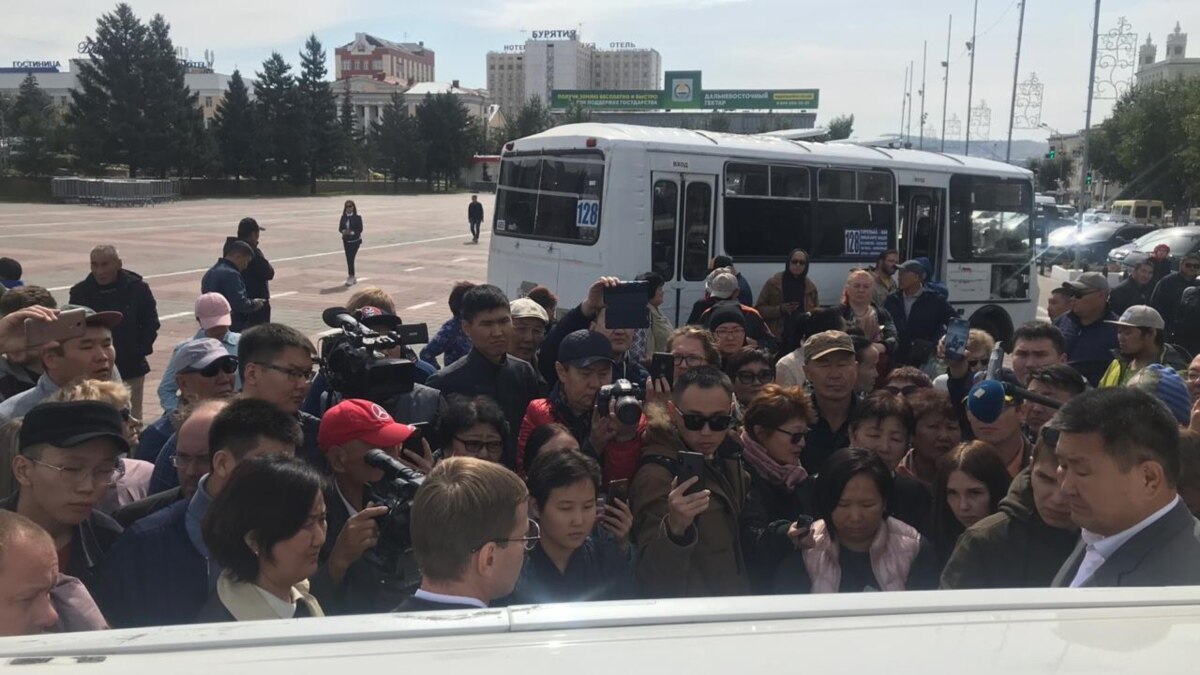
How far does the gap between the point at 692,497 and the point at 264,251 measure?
86.5 feet

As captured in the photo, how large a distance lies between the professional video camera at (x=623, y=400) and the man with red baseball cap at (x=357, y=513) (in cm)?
76

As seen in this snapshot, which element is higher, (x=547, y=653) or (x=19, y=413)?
(x=547, y=653)

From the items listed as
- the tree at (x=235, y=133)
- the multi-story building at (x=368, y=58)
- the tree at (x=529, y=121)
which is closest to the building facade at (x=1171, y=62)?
the tree at (x=529, y=121)

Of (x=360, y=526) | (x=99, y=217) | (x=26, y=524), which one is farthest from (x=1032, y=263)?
(x=99, y=217)

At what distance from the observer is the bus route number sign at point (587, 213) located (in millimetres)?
10969

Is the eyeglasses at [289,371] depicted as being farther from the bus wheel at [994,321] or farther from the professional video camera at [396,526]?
the bus wheel at [994,321]

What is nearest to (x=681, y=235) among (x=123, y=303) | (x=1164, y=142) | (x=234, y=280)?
(x=234, y=280)

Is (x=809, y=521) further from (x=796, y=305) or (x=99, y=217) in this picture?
(x=99, y=217)

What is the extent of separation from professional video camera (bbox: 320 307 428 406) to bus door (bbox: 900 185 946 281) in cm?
1054

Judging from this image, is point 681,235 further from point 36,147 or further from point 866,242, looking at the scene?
point 36,147

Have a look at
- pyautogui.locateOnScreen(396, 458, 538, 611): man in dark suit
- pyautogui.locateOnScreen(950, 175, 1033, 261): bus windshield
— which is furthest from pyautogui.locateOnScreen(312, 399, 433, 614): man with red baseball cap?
pyautogui.locateOnScreen(950, 175, 1033, 261): bus windshield

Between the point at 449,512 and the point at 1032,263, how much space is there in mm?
13910

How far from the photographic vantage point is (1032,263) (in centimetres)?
1441

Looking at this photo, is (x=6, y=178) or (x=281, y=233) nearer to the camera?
(x=281, y=233)
